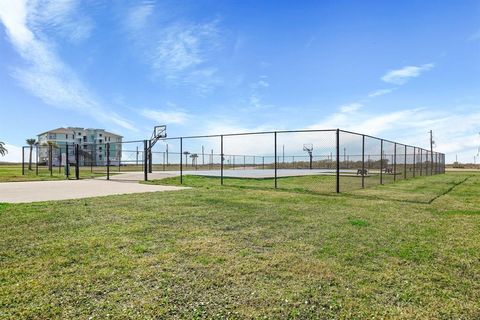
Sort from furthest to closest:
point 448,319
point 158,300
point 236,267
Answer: point 236,267 → point 158,300 → point 448,319

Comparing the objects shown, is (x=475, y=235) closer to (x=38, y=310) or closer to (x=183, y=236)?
(x=183, y=236)

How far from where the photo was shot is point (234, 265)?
3.26 meters

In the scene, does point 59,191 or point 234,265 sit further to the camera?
point 59,191

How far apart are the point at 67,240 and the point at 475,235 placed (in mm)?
5592

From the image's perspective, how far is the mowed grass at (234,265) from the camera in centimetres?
239

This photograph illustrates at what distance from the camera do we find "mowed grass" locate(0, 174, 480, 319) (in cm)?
239

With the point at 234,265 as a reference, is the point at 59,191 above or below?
above

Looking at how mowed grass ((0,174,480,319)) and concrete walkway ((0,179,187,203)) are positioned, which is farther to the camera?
concrete walkway ((0,179,187,203))

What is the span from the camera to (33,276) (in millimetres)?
2914

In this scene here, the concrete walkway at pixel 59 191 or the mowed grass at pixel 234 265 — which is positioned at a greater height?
the concrete walkway at pixel 59 191

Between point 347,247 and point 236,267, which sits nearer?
point 236,267

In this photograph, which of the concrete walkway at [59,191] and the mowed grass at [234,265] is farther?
the concrete walkway at [59,191]

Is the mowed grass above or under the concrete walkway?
under

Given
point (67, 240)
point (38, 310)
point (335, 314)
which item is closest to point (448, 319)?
point (335, 314)
